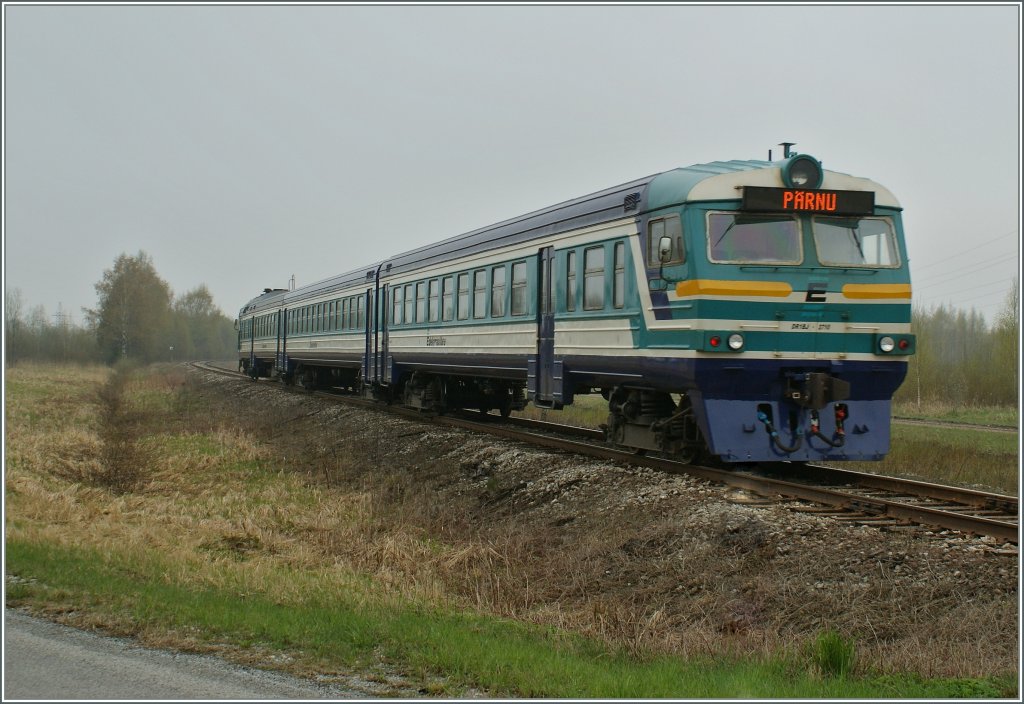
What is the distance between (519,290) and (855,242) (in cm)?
556

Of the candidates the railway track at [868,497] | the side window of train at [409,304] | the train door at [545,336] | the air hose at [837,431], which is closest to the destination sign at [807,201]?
the air hose at [837,431]

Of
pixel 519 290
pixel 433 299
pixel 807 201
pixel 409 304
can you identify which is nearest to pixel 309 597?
pixel 807 201

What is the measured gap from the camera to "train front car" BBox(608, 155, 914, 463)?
408 inches

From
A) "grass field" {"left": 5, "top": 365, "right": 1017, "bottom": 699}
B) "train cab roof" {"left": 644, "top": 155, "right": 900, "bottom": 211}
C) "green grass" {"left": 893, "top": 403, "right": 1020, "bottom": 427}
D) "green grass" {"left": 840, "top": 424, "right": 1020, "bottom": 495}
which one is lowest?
"green grass" {"left": 893, "top": 403, "right": 1020, "bottom": 427}

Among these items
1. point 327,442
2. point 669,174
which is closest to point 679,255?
point 669,174

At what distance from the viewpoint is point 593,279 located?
496 inches

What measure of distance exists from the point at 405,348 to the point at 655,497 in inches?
454

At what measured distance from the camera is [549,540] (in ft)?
32.9

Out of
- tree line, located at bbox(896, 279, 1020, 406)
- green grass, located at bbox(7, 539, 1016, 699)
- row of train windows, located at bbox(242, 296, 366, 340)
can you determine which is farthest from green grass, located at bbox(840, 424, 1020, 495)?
tree line, located at bbox(896, 279, 1020, 406)

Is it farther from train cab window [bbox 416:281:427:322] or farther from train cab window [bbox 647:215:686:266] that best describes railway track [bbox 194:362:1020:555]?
train cab window [bbox 416:281:427:322]

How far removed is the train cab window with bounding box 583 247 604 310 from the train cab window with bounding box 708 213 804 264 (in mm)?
2168

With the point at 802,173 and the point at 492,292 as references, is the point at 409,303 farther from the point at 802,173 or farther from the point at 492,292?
the point at 802,173

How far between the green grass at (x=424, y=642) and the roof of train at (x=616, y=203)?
5.57 meters

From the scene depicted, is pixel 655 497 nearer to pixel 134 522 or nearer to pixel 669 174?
pixel 669 174
